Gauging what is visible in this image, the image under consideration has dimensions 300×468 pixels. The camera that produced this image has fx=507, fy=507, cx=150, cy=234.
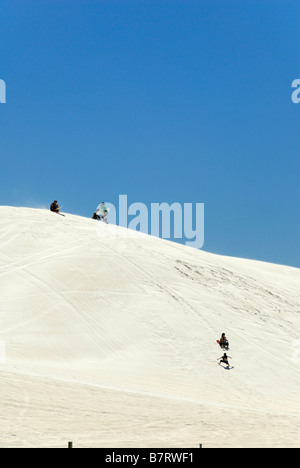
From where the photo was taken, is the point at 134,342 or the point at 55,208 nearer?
the point at 134,342

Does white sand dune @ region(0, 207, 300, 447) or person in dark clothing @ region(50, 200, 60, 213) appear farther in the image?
person in dark clothing @ region(50, 200, 60, 213)

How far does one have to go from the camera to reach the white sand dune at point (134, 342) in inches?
439

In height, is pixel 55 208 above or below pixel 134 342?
above

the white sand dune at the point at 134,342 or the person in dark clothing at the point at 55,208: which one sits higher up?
the person in dark clothing at the point at 55,208

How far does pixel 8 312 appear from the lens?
63.5 ft

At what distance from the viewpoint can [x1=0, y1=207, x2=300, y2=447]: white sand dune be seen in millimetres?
11148

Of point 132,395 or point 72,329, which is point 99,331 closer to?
point 72,329

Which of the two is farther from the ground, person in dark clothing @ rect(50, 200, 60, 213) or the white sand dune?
person in dark clothing @ rect(50, 200, 60, 213)

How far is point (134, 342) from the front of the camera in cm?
1881

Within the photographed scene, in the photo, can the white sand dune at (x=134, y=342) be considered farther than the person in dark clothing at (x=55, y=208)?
No
